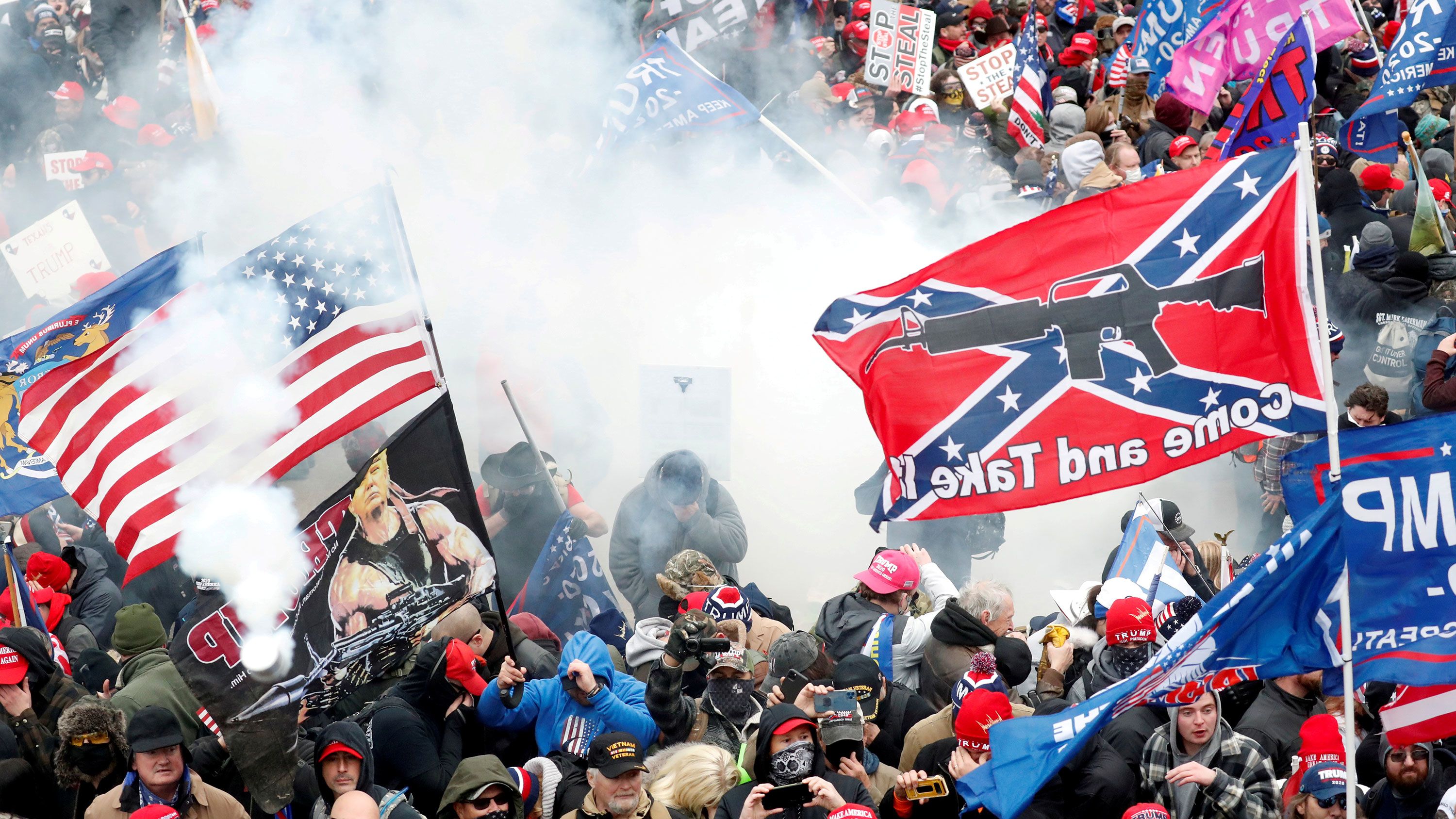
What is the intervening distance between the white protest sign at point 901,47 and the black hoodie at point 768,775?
32.4 feet

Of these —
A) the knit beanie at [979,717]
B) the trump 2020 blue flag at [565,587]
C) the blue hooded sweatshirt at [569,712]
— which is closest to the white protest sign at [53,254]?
the trump 2020 blue flag at [565,587]

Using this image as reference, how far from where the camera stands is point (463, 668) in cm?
575

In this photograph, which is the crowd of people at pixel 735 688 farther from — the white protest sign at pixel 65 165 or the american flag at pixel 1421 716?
the white protest sign at pixel 65 165

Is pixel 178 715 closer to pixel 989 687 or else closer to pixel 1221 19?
pixel 989 687

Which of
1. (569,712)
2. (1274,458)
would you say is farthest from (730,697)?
(1274,458)

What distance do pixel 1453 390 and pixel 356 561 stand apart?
5506 mm

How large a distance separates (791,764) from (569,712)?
120 centimetres

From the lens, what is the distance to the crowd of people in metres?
4.74

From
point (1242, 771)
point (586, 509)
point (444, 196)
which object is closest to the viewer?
point (1242, 771)

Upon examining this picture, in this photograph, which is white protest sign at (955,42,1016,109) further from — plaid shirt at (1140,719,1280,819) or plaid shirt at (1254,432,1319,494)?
plaid shirt at (1140,719,1280,819)

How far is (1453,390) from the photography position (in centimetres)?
748

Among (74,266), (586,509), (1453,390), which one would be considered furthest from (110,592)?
(1453,390)

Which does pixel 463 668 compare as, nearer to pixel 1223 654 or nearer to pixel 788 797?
pixel 788 797

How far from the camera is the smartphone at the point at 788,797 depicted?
4.54 meters
